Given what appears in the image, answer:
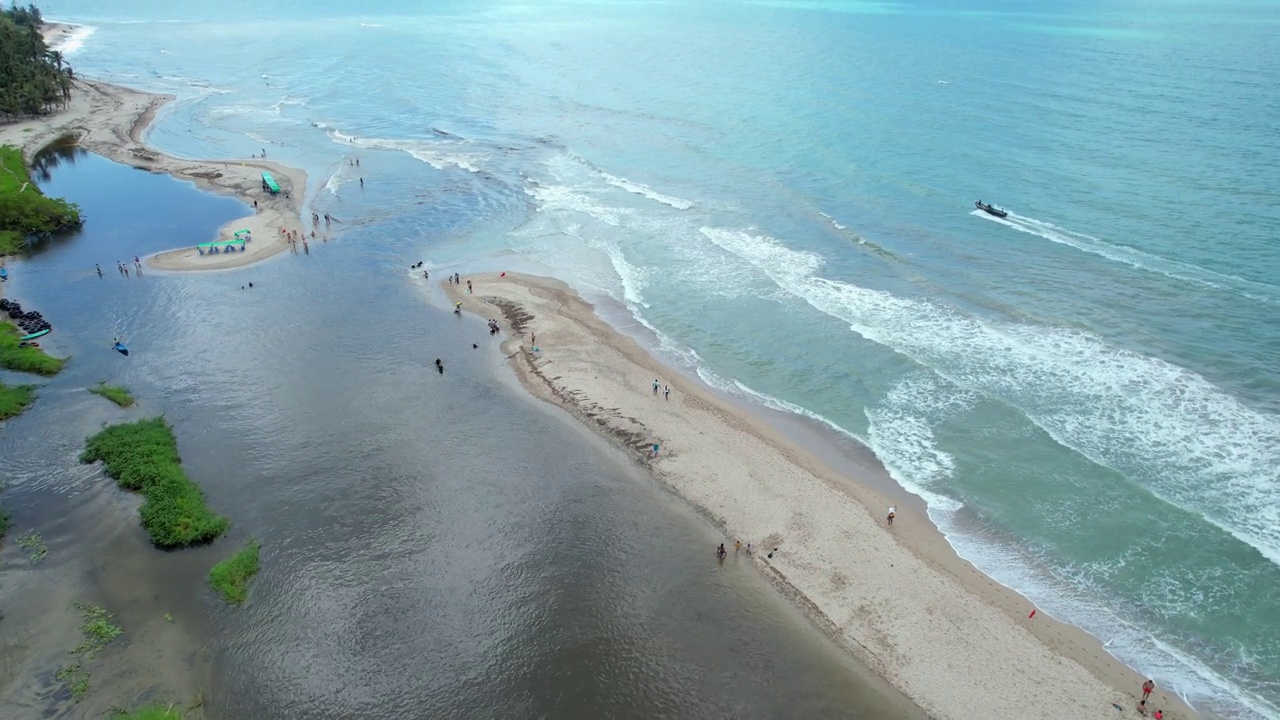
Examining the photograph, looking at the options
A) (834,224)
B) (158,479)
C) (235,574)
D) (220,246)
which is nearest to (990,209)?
(834,224)

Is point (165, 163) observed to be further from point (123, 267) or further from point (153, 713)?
point (153, 713)

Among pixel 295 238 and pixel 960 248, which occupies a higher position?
pixel 960 248

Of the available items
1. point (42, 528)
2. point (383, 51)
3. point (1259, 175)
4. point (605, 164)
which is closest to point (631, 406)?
point (42, 528)

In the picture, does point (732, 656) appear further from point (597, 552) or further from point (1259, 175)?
point (1259, 175)

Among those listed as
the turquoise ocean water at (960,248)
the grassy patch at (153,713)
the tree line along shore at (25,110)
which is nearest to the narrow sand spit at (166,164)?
the tree line along shore at (25,110)

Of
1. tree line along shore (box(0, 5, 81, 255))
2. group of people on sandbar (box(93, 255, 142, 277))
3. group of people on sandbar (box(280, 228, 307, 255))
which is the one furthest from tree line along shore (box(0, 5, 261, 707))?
group of people on sandbar (box(280, 228, 307, 255))

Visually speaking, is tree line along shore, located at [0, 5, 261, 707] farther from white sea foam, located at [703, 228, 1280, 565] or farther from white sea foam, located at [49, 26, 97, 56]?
white sea foam, located at [49, 26, 97, 56]

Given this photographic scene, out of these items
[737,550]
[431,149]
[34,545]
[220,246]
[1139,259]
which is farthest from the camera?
[431,149]
